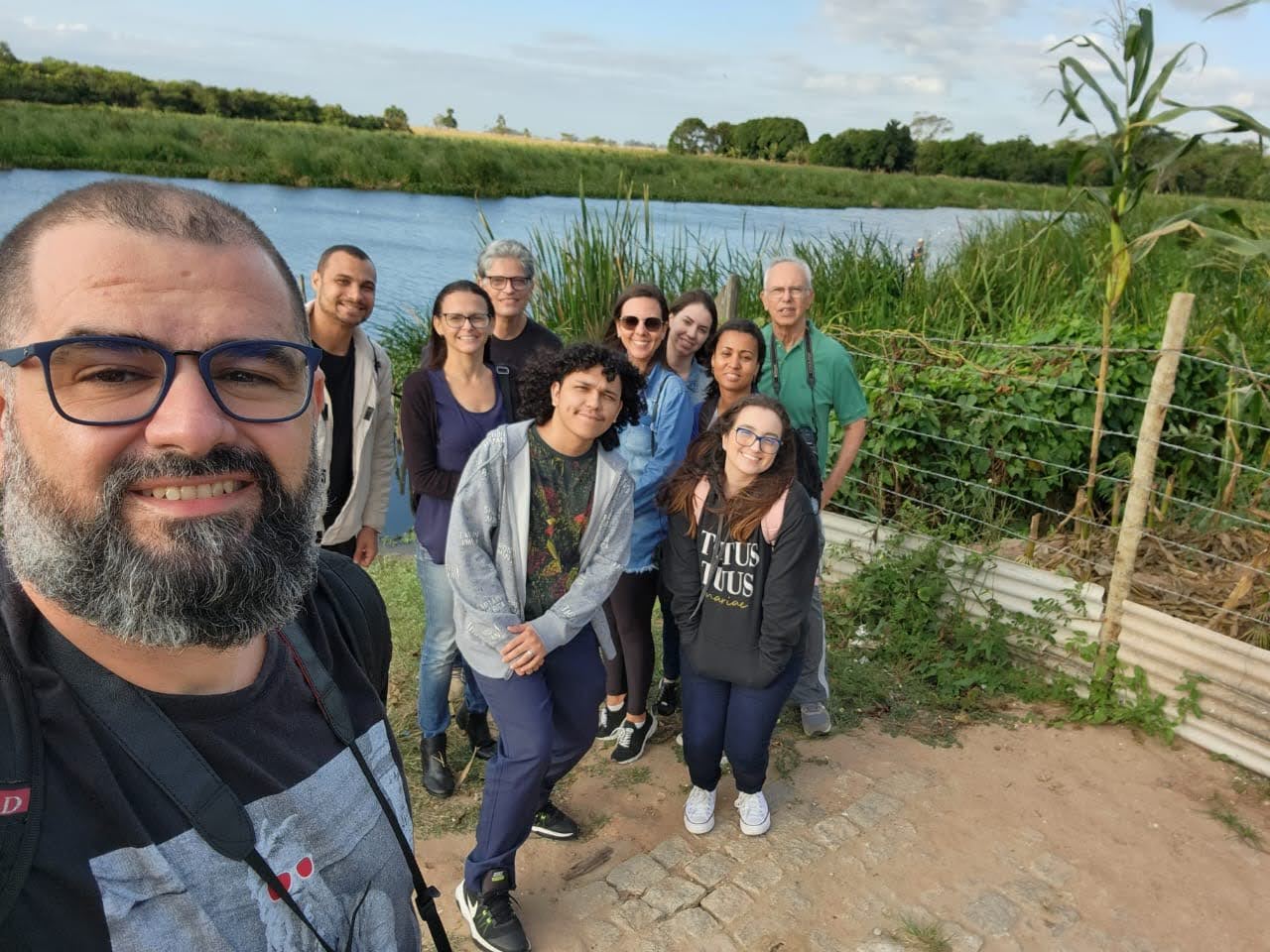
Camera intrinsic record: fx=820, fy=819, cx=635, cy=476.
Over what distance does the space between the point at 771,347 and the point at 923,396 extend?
5.10 ft

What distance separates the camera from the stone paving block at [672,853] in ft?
9.61

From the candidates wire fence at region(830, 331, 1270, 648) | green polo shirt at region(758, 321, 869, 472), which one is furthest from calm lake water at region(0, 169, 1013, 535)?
green polo shirt at region(758, 321, 869, 472)

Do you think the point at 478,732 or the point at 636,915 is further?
the point at 478,732

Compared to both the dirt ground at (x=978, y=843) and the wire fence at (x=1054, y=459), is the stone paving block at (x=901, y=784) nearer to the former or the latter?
the dirt ground at (x=978, y=843)

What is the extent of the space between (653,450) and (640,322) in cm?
55

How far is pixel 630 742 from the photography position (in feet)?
11.5

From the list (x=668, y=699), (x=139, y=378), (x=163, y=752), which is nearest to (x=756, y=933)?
(x=668, y=699)

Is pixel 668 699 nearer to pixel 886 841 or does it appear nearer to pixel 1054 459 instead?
pixel 886 841

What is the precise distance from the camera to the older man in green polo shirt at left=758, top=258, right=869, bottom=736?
139 inches

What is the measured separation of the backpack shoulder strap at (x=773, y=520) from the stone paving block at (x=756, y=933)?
4.09ft

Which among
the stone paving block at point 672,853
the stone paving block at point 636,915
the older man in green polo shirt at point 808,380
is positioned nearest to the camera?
the stone paving block at point 636,915

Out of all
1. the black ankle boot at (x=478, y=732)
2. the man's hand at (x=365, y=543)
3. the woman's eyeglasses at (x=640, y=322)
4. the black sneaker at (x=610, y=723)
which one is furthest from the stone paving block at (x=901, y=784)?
the man's hand at (x=365, y=543)

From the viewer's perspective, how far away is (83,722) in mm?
879

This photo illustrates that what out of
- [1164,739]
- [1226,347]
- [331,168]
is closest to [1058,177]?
[331,168]
